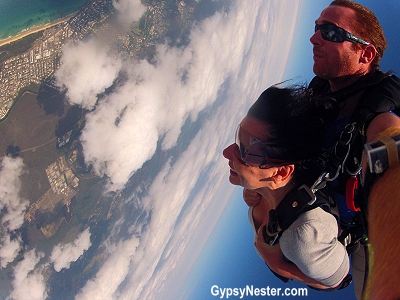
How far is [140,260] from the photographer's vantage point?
1225 inches

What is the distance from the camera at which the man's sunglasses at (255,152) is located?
2.48 feet

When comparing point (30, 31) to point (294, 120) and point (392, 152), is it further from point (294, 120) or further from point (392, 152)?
point (392, 152)

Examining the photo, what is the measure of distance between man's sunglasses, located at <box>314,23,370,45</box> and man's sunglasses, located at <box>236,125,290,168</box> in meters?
0.47

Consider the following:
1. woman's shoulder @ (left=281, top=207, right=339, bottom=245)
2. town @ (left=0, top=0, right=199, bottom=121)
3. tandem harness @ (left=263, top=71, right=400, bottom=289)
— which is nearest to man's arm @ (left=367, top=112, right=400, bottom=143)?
tandem harness @ (left=263, top=71, right=400, bottom=289)

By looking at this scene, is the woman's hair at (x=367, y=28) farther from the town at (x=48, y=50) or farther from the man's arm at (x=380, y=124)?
the town at (x=48, y=50)

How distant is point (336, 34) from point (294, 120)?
16.9 inches

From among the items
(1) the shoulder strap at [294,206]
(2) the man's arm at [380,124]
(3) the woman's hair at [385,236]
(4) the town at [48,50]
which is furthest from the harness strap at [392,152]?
(4) the town at [48,50]

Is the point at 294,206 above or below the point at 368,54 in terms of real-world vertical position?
below

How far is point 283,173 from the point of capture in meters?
→ 0.77

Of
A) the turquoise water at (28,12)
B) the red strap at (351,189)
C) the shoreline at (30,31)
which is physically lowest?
the red strap at (351,189)

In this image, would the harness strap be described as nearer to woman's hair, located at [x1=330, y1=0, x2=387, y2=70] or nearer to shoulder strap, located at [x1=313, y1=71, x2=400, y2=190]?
shoulder strap, located at [x1=313, y1=71, x2=400, y2=190]

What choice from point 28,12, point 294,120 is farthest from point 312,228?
point 28,12

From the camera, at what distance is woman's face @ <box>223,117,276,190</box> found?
0.77 meters

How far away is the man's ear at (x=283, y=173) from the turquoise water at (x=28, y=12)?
1387 cm
